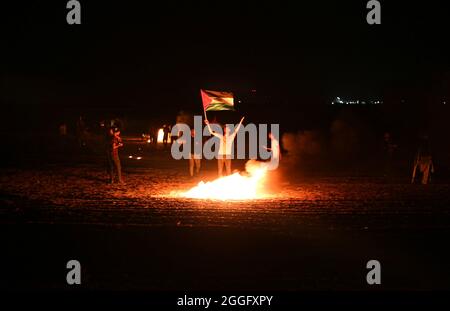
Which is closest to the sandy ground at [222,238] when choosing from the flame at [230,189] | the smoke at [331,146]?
the flame at [230,189]

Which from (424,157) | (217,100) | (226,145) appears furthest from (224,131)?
(424,157)

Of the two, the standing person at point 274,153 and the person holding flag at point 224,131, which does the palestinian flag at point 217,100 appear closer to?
the person holding flag at point 224,131

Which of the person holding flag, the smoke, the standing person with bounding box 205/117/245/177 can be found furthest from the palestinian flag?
the smoke

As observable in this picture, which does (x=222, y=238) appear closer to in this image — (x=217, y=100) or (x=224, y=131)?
(x=224, y=131)

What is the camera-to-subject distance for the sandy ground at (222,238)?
7.77 meters

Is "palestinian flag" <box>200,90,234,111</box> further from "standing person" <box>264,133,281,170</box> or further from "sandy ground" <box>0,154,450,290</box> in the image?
"sandy ground" <box>0,154,450,290</box>

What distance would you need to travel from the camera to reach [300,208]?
45.6ft

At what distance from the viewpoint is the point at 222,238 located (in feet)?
33.2

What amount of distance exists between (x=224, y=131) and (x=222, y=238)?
29.9 ft

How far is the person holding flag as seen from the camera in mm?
18938

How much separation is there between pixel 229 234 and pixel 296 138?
87.5 feet

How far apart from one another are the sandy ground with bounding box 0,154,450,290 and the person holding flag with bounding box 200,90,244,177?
2282 mm

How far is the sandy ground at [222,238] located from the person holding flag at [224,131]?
2.28m
